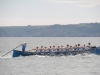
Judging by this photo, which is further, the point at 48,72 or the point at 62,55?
the point at 62,55

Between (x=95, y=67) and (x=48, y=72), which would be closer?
(x=48, y=72)

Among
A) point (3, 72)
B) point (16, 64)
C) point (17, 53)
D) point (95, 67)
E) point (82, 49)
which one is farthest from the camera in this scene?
point (82, 49)

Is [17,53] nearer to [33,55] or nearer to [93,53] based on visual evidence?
[33,55]

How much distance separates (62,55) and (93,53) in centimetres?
472

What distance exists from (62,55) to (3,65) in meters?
11.3

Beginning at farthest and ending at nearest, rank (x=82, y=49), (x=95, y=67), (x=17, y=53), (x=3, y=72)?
(x=82, y=49) < (x=17, y=53) < (x=95, y=67) < (x=3, y=72)

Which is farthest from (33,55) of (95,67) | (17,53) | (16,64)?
(95,67)

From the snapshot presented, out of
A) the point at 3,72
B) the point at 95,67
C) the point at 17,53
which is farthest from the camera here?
the point at 17,53

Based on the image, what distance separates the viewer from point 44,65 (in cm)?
3634

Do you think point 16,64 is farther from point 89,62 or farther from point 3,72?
point 89,62

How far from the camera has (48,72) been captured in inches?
1230

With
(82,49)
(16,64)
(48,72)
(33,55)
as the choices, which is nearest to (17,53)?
(33,55)

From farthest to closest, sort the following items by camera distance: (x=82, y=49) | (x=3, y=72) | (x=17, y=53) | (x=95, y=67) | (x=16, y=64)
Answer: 1. (x=82, y=49)
2. (x=17, y=53)
3. (x=16, y=64)
4. (x=95, y=67)
5. (x=3, y=72)

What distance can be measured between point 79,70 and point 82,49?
1405 centimetres
